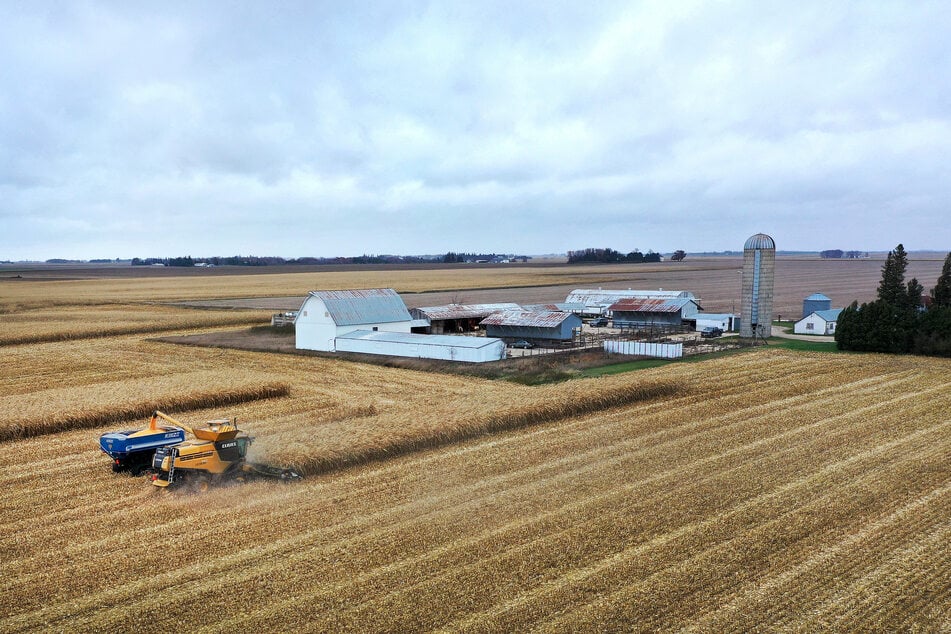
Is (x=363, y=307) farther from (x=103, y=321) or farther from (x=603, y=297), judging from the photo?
(x=103, y=321)

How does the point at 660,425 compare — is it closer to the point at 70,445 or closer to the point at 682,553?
the point at 682,553

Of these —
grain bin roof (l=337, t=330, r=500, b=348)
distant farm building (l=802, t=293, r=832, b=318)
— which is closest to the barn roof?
distant farm building (l=802, t=293, r=832, b=318)

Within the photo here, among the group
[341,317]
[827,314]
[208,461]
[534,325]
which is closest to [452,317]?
[534,325]

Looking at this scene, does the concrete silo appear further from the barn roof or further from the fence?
the fence

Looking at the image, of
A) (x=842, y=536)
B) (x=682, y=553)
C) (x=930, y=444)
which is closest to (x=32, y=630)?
(x=682, y=553)

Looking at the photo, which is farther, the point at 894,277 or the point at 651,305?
the point at 651,305

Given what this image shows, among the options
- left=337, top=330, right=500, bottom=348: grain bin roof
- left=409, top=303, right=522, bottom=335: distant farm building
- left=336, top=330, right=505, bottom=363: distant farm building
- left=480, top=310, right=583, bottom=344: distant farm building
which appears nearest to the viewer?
left=336, top=330, right=505, bottom=363: distant farm building
